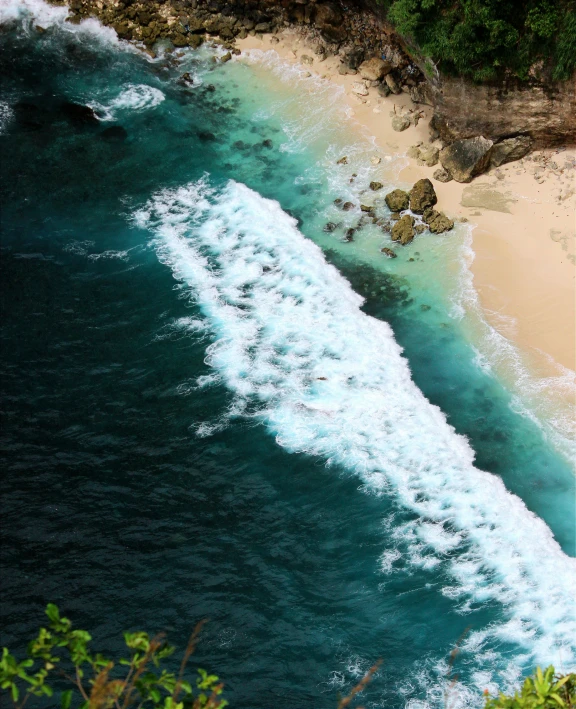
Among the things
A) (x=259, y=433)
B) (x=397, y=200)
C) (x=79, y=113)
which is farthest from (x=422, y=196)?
(x=79, y=113)

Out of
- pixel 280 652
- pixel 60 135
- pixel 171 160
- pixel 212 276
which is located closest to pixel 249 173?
pixel 171 160

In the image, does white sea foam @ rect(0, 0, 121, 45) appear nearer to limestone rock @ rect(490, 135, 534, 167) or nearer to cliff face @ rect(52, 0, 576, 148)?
cliff face @ rect(52, 0, 576, 148)

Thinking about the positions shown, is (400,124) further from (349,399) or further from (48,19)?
(48,19)

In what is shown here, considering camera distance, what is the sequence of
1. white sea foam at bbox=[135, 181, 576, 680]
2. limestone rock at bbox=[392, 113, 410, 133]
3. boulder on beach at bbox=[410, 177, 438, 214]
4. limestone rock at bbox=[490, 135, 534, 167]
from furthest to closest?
limestone rock at bbox=[392, 113, 410, 133]
limestone rock at bbox=[490, 135, 534, 167]
boulder on beach at bbox=[410, 177, 438, 214]
white sea foam at bbox=[135, 181, 576, 680]

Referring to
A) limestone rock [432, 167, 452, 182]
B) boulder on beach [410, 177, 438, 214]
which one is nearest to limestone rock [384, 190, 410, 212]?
boulder on beach [410, 177, 438, 214]

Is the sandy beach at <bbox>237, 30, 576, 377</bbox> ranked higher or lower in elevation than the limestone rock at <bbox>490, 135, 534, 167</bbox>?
lower

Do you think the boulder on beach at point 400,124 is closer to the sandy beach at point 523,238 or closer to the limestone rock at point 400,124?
the limestone rock at point 400,124
